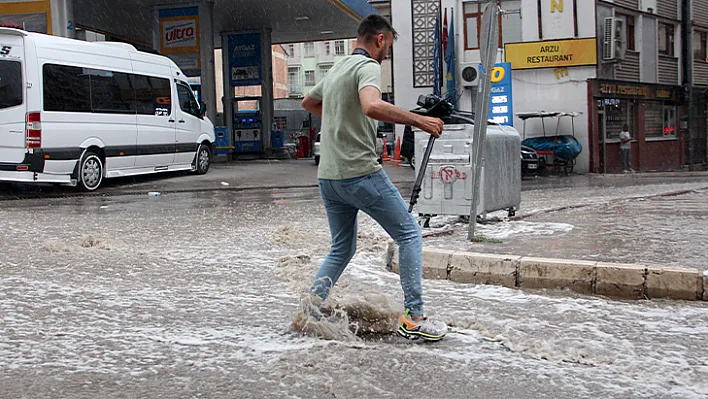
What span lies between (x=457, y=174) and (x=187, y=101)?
11529 millimetres

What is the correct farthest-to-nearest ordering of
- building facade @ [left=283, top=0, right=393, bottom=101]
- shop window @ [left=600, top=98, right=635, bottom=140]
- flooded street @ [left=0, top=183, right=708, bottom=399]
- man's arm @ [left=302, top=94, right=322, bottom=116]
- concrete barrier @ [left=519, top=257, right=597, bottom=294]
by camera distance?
building facade @ [left=283, top=0, right=393, bottom=101], shop window @ [left=600, top=98, right=635, bottom=140], concrete barrier @ [left=519, top=257, right=597, bottom=294], man's arm @ [left=302, top=94, right=322, bottom=116], flooded street @ [left=0, top=183, right=708, bottom=399]

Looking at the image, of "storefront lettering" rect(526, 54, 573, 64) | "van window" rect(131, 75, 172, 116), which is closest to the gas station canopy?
"storefront lettering" rect(526, 54, 573, 64)

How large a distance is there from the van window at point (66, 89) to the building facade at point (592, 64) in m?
14.5

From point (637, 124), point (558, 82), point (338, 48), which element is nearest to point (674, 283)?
point (558, 82)

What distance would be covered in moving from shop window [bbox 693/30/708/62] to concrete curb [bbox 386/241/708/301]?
3213cm

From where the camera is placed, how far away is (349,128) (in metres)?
4.21

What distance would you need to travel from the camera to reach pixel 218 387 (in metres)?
3.52

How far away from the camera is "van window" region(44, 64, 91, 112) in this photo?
567 inches

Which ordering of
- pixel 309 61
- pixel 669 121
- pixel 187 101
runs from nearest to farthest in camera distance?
pixel 187 101 → pixel 669 121 → pixel 309 61

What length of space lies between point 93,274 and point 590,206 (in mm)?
7706

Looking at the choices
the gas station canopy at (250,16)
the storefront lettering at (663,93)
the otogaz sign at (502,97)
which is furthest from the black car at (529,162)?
the storefront lettering at (663,93)

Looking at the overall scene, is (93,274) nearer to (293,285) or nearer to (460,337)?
(293,285)

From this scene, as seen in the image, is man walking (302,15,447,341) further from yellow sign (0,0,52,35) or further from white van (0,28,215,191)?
yellow sign (0,0,52,35)

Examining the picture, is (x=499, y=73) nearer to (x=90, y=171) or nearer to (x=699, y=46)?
(x=90, y=171)
